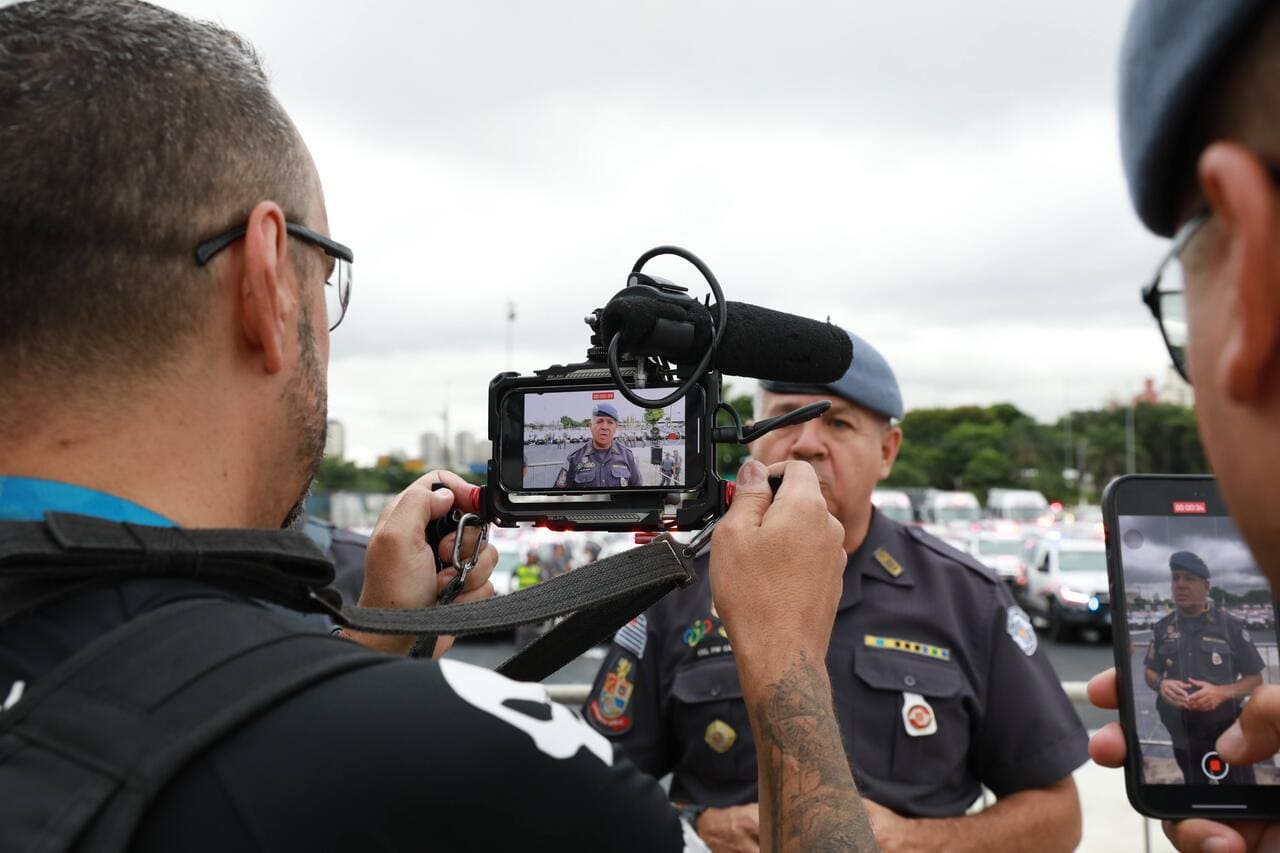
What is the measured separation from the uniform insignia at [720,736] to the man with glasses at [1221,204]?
7.46 feet

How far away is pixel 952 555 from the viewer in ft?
11.7

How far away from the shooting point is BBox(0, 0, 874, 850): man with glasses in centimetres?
111

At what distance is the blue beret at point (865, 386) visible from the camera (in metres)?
3.66

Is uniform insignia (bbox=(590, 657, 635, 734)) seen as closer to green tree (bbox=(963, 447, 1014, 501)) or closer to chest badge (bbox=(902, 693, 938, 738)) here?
chest badge (bbox=(902, 693, 938, 738))

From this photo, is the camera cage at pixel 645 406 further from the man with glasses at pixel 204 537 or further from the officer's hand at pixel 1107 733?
the officer's hand at pixel 1107 733

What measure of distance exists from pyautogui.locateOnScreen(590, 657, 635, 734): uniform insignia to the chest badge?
79 cm

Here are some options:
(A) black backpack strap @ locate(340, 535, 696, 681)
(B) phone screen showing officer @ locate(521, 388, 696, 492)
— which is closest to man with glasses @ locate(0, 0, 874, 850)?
(A) black backpack strap @ locate(340, 535, 696, 681)

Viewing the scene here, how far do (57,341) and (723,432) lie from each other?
3.38 feet

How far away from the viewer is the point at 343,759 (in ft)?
3.76

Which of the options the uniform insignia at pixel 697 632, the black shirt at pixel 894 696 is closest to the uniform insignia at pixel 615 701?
the black shirt at pixel 894 696

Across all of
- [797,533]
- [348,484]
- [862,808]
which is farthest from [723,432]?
[348,484]

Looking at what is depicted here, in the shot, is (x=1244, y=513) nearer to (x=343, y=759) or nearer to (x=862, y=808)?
(x=862, y=808)

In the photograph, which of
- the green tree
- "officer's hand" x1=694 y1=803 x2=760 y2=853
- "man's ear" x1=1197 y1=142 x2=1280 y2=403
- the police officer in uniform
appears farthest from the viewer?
the green tree

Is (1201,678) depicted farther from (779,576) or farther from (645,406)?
(645,406)
